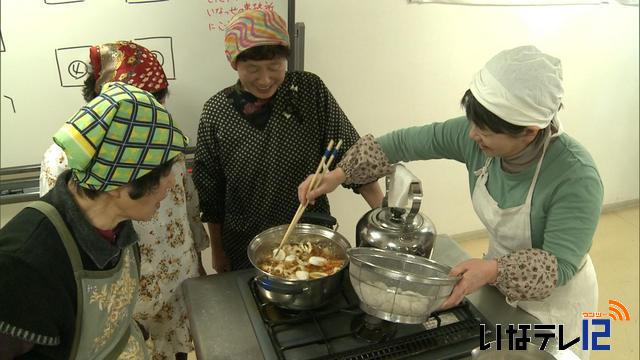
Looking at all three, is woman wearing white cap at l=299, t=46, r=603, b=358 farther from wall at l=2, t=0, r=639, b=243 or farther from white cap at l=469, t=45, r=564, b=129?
wall at l=2, t=0, r=639, b=243

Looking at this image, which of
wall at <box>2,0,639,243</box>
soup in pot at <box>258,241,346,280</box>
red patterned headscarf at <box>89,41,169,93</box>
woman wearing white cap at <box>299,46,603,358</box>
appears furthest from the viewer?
wall at <box>2,0,639,243</box>

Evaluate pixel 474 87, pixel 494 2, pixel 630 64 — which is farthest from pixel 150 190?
pixel 630 64

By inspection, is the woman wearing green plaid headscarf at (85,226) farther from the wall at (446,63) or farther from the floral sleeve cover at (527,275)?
the wall at (446,63)

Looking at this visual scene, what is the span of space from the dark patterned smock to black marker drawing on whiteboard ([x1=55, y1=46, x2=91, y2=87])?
534 mm

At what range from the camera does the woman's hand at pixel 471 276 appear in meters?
1.01

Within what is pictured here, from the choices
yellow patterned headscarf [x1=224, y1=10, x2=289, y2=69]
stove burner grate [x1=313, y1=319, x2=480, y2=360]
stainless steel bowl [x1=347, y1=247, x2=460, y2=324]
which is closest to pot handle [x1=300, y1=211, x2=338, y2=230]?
stainless steel bowl [x1=347, y1=247, x2=460, y2=324]

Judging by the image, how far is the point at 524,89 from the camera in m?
1.01

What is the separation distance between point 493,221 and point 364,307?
0.47 metres

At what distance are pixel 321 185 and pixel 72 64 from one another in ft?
3.42

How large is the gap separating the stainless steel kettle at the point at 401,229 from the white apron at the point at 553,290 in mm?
233

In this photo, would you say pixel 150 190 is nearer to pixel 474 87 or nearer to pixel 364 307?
pixel 364 307

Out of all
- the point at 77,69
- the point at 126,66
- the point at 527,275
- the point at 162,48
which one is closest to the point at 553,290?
the point at 527,275

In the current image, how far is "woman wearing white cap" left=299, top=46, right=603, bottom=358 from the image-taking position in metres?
1.02

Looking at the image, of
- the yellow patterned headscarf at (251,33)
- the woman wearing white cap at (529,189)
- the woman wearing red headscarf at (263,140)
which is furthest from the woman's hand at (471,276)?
the yellow patterned headscarf at (251,33)
